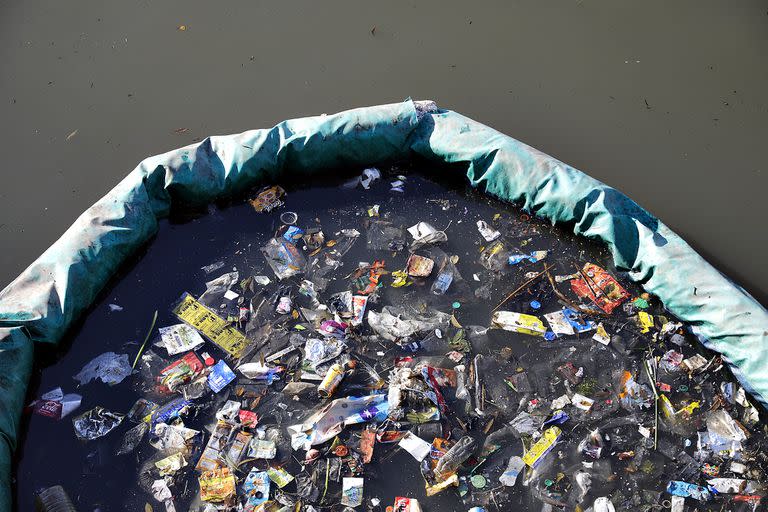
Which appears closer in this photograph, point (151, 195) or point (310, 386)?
point (310, 386)

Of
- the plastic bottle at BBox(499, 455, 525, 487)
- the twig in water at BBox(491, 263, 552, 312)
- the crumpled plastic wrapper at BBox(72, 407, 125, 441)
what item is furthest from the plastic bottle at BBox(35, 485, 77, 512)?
the twig in water at BBox(491, 263, 552, 312)

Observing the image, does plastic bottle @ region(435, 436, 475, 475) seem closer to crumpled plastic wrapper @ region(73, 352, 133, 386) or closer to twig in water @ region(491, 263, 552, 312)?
twig in water @ region(491, 263, 552, 312)

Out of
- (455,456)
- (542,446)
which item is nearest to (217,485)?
(455,456)

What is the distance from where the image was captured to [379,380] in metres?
3.35

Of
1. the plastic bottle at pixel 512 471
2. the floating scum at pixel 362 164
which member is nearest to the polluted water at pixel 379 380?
the plastic bottle at pixel 512 471

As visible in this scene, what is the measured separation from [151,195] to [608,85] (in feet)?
9.93

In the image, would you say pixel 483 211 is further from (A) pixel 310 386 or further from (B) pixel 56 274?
(B) pixel 56 274

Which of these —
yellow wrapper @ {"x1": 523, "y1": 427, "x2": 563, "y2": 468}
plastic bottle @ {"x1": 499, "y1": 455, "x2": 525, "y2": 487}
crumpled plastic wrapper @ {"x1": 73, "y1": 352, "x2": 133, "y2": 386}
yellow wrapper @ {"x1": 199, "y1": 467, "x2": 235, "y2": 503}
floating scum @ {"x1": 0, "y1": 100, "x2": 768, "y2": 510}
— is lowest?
plastic bottle @ {"x1": 499, "y1": 455, "x2": 525, "y2": 487}

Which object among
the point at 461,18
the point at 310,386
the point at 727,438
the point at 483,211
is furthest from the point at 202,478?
the point at 461,18

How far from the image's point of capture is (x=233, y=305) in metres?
3.58

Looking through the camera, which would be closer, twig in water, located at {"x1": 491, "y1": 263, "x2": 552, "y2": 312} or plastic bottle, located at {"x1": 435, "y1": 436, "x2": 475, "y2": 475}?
plastic bottle, located at {"x1": 435, "y1": 436, "x2": 475, "y2": 475}

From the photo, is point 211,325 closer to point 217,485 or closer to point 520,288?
point 217,485

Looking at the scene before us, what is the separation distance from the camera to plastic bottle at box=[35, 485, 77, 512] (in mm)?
2939

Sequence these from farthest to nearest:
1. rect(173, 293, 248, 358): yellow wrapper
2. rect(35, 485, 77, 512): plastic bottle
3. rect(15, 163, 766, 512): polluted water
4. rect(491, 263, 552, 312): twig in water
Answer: rect(491, 263, 552, 312): twig in water
rect(173, 293, 248, 358): yellow wrapper
rect(15, 163, 766, 512): polluted water
rect(35, 485, 77, 512): plastic bottle
